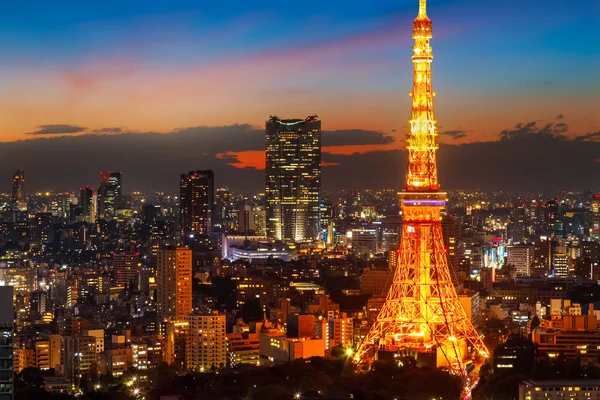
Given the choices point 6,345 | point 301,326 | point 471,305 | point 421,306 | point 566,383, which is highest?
point 6,345

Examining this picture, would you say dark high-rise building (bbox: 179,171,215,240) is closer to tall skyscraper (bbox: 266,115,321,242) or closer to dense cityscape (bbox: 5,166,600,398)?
dense cityscape (bbox: 5,166,600,398)

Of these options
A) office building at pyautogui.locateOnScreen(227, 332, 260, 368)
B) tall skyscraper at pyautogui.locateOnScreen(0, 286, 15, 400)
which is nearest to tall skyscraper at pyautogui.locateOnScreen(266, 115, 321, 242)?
office building at pyautogui.locateOnScreen(227, 332, 260, 368)

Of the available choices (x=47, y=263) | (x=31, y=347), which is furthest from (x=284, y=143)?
(x=31, y=347)

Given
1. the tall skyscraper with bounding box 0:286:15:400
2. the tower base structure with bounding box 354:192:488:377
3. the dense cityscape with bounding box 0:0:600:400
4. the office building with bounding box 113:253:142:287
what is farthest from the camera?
the office building with bounding box 113:253:142:287

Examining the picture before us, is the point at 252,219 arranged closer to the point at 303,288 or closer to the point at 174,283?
the point at 303,288

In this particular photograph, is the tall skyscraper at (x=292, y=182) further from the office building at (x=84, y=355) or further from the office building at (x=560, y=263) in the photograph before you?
the office building at (x=84, y=355)

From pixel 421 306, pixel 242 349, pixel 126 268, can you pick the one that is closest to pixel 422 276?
pixel 421 306

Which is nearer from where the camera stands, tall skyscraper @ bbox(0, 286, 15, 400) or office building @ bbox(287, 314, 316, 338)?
tall skyscraper @ bbox(0, 286, 15, 400)
